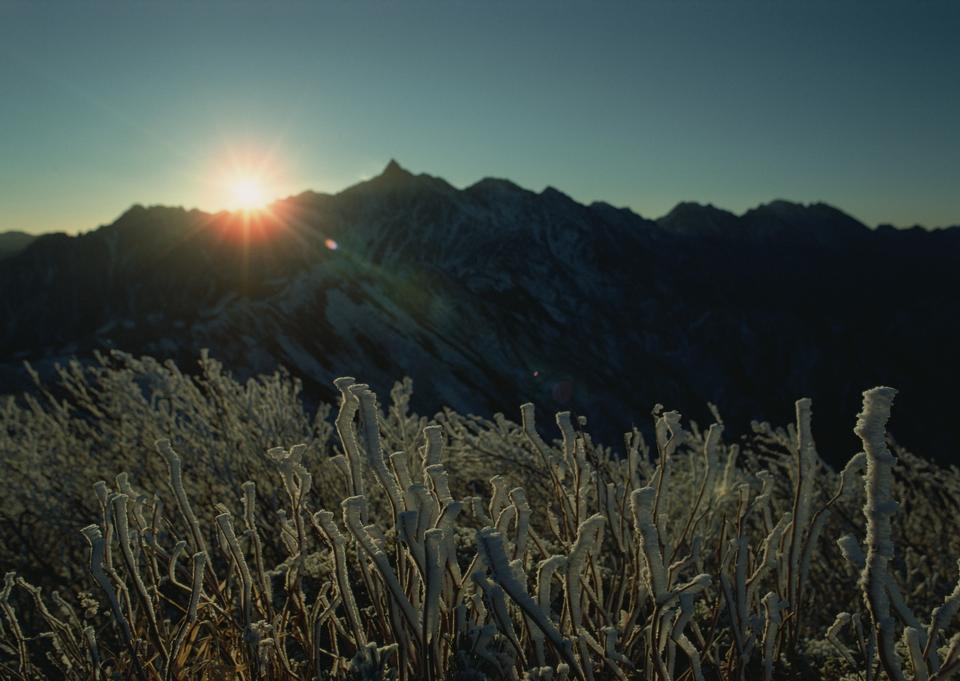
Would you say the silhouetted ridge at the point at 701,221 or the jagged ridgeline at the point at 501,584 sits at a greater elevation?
the silhouetted ridge at the point at 701,221

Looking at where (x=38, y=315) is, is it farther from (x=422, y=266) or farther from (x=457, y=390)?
(x=457, y=390)

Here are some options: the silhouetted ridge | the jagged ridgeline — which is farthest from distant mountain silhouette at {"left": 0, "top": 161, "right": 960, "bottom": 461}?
the jagged ridgeline

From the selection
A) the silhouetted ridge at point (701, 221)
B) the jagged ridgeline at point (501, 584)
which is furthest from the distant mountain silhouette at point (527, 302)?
the jagged ridgeline at point (501, 584)

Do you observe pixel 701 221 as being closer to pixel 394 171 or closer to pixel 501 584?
pixel 394 171

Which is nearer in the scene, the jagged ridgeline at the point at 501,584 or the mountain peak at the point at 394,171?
the jagged ridgeline at the point at 501,584

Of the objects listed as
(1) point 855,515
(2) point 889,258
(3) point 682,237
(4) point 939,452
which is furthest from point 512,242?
(2) point 889,258

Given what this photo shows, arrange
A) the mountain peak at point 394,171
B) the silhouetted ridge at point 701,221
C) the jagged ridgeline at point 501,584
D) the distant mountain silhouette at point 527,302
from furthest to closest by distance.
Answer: the silhouetted ridge at point 701,221 → the mountain peak at point 394,171 → the distant mountain silhouette at point 527,302 → the jagged ridgeline at point 501,584

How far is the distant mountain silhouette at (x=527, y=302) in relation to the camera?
33.2 meters

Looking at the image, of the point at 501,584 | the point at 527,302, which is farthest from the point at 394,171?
the point at 501,584

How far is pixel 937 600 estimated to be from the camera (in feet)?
11.8

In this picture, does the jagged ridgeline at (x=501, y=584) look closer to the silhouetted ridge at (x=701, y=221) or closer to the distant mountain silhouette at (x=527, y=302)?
the distant mountain silhouette at (x=527, y=302)

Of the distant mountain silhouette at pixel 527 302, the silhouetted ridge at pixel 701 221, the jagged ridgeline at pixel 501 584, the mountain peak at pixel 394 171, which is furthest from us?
the silhouetted ridge at pixel 701 221

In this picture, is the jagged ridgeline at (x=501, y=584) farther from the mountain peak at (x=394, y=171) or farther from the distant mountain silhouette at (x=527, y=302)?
the mountain peak at (x=394, y=171)

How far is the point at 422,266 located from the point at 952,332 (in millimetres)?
124801
